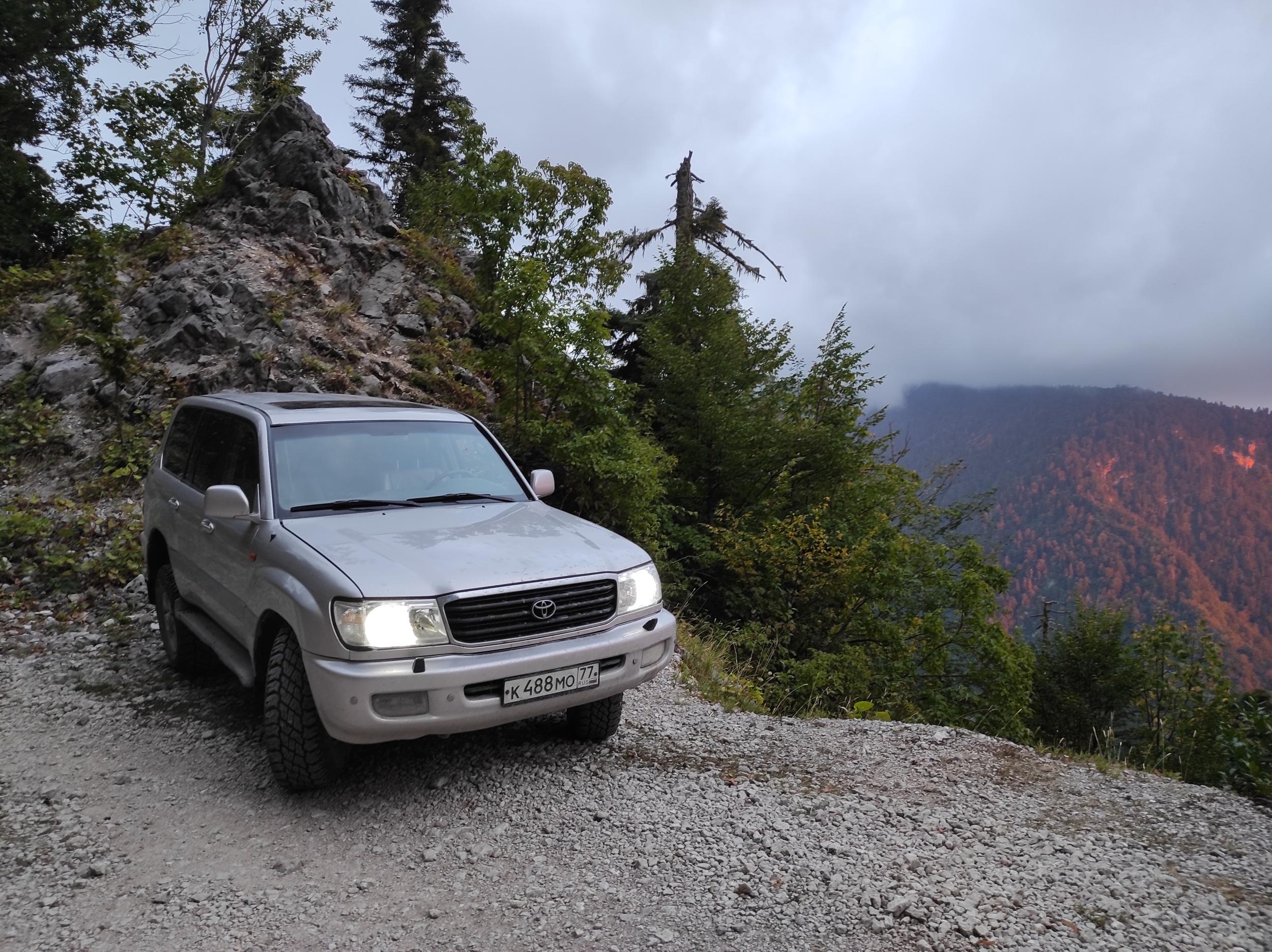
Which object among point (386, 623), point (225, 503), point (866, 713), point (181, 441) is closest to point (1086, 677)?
point (866, 713)

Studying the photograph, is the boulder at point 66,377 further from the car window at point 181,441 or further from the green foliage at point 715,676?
the green foliage at point 715,676

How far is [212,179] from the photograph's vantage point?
18.2 meters

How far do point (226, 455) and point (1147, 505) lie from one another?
16921 cm

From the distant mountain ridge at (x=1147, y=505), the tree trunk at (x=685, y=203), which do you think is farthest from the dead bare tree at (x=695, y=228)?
the distant mountain ridge at (x=1147, y=505)

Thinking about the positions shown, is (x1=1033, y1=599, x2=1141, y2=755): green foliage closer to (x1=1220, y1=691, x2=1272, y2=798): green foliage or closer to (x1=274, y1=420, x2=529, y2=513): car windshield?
(x1=1220, y1=691, x2=1272, y2=798): green foliage

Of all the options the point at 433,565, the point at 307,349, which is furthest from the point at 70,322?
the point at 433,565

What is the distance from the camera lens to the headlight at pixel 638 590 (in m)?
3.93

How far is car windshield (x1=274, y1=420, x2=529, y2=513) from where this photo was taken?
13.7 feet

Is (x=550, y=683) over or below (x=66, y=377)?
below

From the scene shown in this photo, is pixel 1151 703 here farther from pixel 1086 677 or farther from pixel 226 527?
pixel 226 527

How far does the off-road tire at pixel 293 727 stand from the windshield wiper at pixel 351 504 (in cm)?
68

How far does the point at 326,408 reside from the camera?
473 centimetres

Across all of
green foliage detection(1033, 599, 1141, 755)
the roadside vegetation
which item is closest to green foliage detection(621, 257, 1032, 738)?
the roadside vegetation

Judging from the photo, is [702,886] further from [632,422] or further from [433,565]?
[632,422]
